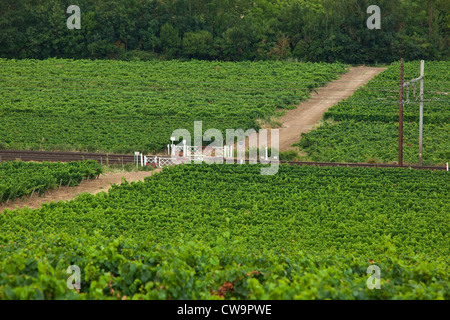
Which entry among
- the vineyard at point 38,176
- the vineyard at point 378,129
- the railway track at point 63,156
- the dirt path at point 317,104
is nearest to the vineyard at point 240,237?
the vineyard at point 38,176

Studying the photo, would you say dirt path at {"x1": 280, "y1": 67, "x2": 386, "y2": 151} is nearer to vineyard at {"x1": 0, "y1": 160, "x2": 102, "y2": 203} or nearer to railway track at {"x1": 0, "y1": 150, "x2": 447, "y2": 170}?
railway track at {"x1": 0, "y1": 150, "x2": 447, "y2": 170}

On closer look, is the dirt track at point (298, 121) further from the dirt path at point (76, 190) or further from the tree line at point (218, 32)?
the tree line at point (218, 32)

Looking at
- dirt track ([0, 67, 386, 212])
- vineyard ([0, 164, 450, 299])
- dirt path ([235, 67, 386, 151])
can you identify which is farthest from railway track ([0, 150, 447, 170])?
dirt path ([235, 67, 386, 151])

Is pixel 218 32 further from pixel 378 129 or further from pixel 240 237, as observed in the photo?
pixel 240 237

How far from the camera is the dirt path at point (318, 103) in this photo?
46.8 meters

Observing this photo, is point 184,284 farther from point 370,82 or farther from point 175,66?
point 175,66

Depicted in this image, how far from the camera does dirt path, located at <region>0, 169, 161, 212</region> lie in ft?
98.2

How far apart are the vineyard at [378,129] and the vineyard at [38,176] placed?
13.8 m

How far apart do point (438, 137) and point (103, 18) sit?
44647mm

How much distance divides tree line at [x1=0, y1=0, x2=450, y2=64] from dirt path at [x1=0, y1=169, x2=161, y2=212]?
3998 cm

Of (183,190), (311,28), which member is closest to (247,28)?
(311,28)

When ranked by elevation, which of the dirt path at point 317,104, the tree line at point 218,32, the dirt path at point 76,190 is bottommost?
the dirt path at point 76,190

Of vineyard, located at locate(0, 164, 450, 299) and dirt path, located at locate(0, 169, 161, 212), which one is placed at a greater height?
vineyard, located at locate(0, 164, 450, 299)

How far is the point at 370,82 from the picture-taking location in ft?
195
